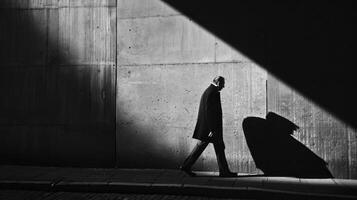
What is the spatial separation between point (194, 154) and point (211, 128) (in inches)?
24.9

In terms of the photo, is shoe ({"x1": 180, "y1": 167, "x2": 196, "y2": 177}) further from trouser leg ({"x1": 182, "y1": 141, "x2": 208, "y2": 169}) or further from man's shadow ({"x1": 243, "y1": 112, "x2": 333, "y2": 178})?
man's shadow ({"x1": 243, "y1": 112, "x2": 333, "y2": 178})

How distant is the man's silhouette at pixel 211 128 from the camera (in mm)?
8062

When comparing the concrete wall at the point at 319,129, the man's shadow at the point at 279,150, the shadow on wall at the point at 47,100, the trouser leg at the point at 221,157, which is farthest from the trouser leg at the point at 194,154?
the shadow on wall at the point at 47,100

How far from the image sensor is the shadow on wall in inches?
363

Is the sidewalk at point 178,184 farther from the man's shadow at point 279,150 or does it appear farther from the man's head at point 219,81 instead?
the man's head at point 219,81

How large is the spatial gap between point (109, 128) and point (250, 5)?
13.2 feet

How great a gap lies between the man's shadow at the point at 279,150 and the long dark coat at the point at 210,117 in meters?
0.82

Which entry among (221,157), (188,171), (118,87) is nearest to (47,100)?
(118,87)

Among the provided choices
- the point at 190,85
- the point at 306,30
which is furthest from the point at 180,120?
the point at 306,30

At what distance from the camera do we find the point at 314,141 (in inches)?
329

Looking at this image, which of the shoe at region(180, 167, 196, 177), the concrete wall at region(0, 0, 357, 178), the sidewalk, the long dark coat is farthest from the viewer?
the concrete wall at region(0, 0, 357, 178)

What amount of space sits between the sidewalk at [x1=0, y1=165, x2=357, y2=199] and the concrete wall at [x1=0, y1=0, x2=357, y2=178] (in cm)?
81

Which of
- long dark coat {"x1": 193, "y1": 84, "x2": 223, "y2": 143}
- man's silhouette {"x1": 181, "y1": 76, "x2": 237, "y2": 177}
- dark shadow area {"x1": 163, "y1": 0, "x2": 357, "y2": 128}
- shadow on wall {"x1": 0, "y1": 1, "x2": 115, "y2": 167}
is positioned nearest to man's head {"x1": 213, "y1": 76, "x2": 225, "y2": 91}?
man's silhouette {"x1": 181, "y1": 76, "x2": 237, "y2": 177}

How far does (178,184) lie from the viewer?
23.9 ft
